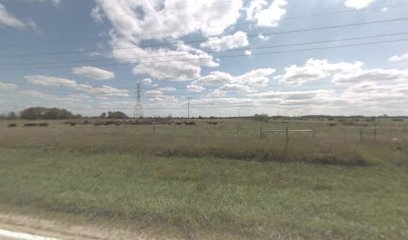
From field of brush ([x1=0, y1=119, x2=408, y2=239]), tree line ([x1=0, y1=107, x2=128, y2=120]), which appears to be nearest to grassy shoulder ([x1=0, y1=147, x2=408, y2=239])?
field of brush ([x1=0, y1=119, x2=408, y2=239])

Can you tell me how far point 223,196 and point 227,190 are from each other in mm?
695

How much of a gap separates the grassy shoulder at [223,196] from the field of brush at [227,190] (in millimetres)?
27

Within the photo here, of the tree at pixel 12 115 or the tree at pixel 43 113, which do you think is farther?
the tree at pixel 43 113

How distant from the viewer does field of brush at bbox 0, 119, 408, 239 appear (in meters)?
5.40

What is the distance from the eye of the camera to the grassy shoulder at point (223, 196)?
5.35 meters

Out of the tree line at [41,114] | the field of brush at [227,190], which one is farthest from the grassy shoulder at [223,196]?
the tree line at [41,114]

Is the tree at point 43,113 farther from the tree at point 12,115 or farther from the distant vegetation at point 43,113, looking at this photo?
the tree at point 12,115

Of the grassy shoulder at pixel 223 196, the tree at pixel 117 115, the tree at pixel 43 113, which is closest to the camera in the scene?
the grassy shoulder at pixel 223 196

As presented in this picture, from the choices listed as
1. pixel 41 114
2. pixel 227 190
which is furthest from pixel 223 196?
pixel 41 114

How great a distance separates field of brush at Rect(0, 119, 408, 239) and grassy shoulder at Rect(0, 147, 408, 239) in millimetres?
27

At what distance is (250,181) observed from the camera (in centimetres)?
960

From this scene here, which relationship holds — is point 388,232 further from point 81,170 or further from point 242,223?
point 81,170

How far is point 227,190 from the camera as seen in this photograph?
323 inches

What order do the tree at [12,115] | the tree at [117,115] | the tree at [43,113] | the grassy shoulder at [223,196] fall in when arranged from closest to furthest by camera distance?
the grassy shoulder at [223,196]
the tree at [12,115]
the tree at [43,113]
the tree at [117,115]
